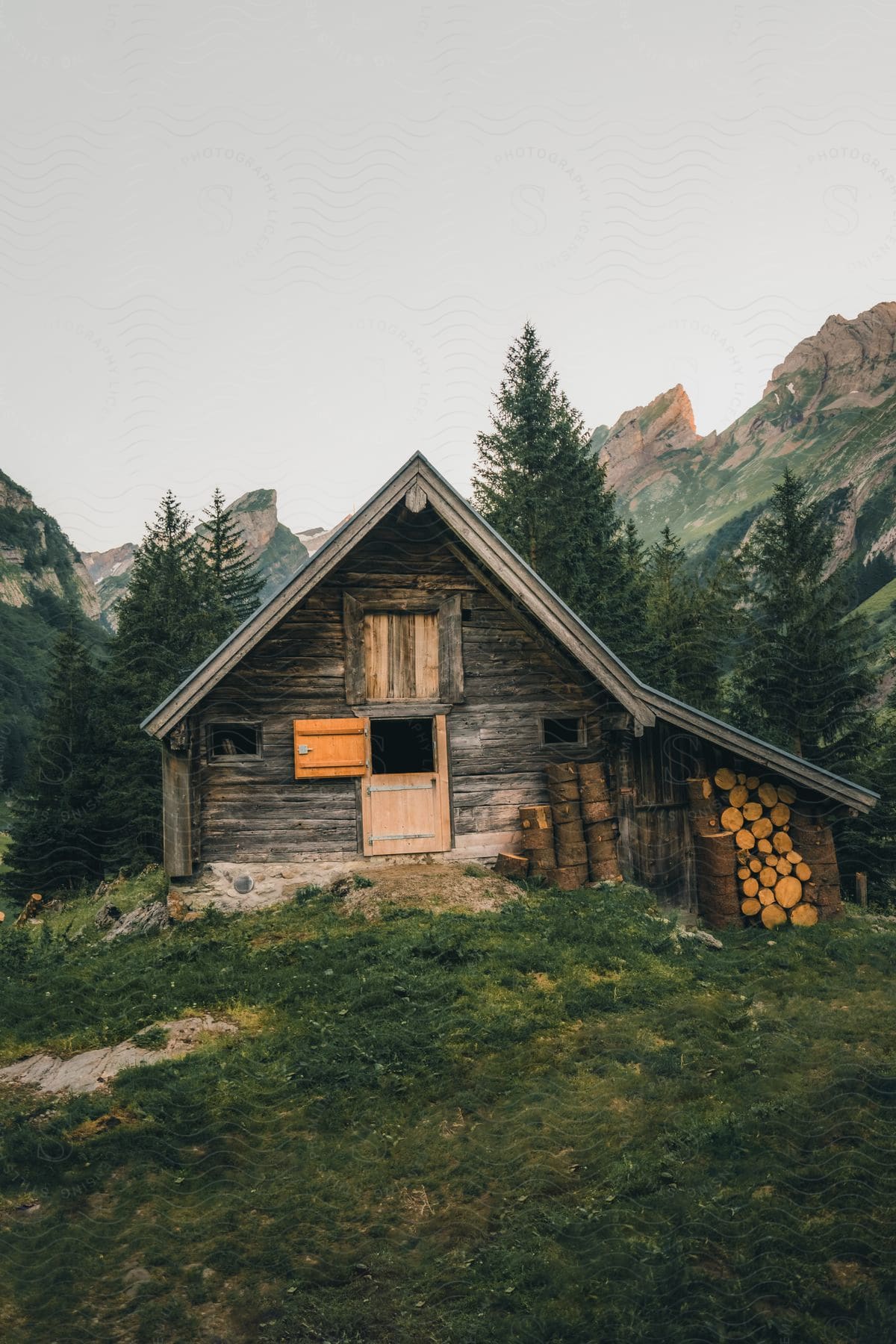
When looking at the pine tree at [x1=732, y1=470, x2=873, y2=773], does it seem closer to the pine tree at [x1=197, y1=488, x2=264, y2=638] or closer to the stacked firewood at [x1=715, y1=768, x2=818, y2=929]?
the stacked firewood at [x1=715, y1=768, x2=818, y2=929]

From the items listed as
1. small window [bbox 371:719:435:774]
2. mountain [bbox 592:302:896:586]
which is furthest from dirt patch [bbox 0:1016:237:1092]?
mountain [bbox 592:302:896:586]

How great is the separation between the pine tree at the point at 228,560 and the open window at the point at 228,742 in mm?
26544

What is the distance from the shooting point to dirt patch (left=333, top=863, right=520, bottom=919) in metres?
11.4

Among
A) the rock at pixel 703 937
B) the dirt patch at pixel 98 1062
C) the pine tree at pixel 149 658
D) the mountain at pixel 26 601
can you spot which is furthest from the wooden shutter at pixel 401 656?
the mountain at pixel 26 601

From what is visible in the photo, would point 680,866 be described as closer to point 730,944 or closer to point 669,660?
point 730,944

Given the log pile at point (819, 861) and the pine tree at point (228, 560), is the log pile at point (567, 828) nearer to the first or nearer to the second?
the log pile at point (819, 861)

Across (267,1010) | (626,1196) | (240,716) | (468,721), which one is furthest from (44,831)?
(626,1196)

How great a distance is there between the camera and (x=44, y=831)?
84.0 ft

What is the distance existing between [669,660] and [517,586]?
66.6 ft

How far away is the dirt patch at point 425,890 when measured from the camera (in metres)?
11.4

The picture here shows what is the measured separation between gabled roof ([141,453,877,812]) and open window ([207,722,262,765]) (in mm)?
1487

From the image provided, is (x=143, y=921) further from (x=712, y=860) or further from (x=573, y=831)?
(x=712, y=860)

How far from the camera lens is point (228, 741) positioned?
1339cm

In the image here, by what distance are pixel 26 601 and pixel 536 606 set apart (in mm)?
135165
